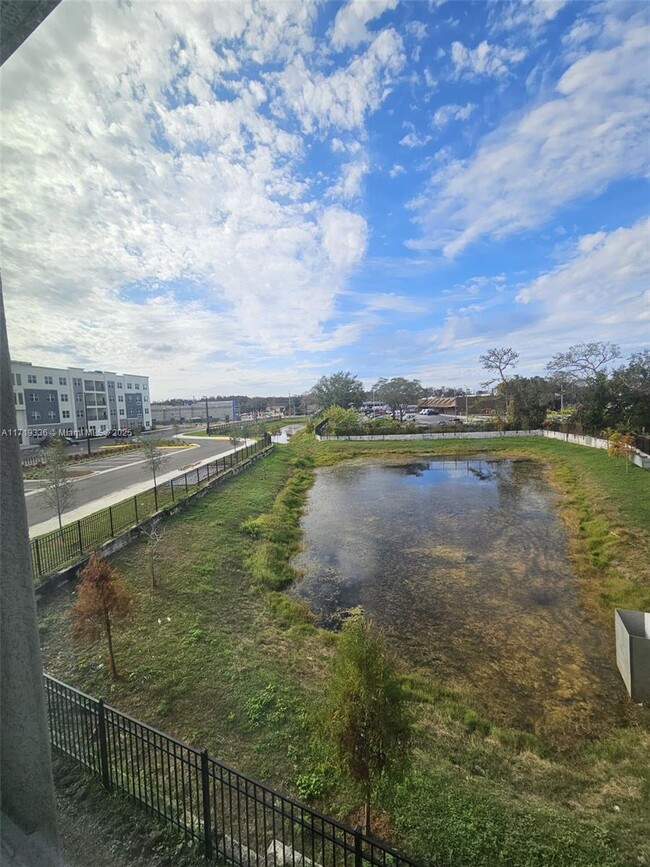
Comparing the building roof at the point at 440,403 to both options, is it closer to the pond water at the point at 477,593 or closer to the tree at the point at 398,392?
the tree at the point at 398,392

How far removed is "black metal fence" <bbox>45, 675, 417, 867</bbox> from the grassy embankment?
0.43 meters

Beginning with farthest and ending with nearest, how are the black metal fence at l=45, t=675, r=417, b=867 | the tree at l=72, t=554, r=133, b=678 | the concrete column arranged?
1. the tree at l=72, t=554, r=133, b=678
2. the black metal fence at l=45, t=675, r=417, b=867
3. the concrete column

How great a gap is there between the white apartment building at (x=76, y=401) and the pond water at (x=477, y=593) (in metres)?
28.9

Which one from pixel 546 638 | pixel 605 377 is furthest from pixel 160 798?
pixel 605 377

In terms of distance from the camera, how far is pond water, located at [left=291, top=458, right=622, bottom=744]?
647 centimetres

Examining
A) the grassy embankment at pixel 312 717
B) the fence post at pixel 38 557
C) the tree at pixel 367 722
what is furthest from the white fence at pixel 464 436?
the tree at pixel 367 722

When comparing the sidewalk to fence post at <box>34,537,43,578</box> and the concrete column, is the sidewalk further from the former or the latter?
the concrete column

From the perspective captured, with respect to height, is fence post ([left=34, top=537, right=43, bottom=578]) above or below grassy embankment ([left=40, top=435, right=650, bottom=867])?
above

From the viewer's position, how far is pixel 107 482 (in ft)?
64.5

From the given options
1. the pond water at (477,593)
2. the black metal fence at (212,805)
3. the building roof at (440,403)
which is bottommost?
the pond water at (477,593)

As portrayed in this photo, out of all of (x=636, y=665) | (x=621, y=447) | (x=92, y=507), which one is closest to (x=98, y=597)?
(x=636, y=665)

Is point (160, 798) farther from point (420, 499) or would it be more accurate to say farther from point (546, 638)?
point (420, 499)

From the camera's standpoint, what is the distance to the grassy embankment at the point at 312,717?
12.5 ft

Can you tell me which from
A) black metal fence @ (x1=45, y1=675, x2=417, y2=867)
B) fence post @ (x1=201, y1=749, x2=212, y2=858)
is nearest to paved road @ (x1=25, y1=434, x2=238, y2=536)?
black metal fence @ (x1=45, y1=675, x2=417, y2=867)
